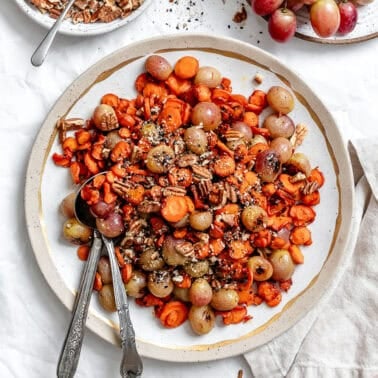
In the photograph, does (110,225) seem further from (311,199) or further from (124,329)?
(311,199)

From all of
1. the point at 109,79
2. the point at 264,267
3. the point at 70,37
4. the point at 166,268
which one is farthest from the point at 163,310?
the point at 70,37

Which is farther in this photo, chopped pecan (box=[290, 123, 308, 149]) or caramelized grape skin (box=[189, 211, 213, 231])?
chopped pecan (box=[290, 123, 308, 149])

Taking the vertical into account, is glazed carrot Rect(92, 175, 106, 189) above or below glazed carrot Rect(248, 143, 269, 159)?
below

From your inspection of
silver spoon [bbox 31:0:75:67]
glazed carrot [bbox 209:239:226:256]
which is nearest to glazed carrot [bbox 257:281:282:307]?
glazed carrot [bbox 209:239:226:256]

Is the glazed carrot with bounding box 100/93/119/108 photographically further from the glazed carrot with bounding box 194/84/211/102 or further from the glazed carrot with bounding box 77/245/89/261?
the glazed carrot with bounding box 77/245/89/261

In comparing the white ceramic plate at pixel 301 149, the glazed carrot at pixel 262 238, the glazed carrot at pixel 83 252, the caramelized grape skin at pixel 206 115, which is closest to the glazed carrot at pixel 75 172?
the white ceramic plate at pixel 301 149

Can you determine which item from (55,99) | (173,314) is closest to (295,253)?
(173,314)
